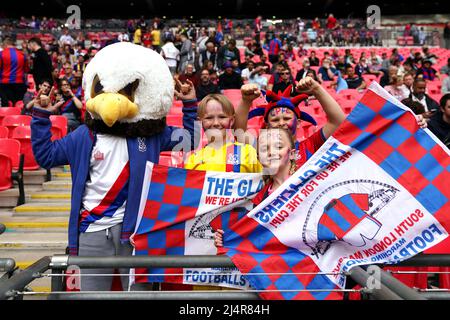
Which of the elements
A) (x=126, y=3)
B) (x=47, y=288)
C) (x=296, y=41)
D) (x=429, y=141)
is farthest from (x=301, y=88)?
(x=126, y=3)

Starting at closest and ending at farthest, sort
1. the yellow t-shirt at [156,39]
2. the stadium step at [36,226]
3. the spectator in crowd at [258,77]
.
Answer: the stadium step at [36,226]
the spectator in crowd at [258,77]
the yellow t-shirt at [156,39]

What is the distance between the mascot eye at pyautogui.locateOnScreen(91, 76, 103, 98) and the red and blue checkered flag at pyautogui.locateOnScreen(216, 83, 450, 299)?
1100 mm

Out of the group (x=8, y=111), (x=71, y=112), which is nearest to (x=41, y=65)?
(x=8, y=111)

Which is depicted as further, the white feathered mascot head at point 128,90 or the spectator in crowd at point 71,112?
the spectator in crowd at point 71,112

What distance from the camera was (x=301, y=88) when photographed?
8.79 feet

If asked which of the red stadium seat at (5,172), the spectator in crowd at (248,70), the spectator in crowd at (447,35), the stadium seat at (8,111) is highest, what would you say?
the spectator in crowd at (447,35)

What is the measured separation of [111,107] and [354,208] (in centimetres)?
129

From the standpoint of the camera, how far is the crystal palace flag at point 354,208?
2.17 m

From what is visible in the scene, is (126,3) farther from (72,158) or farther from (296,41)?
(72,158)

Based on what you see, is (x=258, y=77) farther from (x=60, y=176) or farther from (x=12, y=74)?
(x=60, y=176)

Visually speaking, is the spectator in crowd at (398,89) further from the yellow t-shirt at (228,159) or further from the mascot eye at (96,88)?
the mascot eye at (96,88)

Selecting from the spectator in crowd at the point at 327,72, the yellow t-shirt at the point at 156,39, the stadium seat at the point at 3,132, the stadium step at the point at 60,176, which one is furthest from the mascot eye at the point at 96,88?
the yellow t-shirt at the point at 156,39

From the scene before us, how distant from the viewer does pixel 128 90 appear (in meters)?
2.88

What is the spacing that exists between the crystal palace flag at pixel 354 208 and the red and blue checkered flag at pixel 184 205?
226mm
